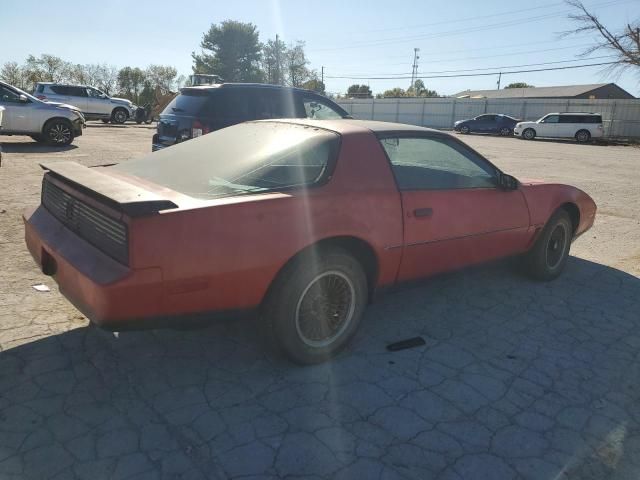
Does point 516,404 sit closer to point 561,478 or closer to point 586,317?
point 561,478

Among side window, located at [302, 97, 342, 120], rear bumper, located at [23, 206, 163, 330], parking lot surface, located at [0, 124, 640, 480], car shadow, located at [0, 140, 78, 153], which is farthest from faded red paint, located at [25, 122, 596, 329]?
car shadow, located at [0, 140, 78, 153]

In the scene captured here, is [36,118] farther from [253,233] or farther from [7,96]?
[253,233]

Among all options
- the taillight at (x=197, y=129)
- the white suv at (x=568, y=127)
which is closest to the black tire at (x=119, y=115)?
the taillight at (x=197, y=129)

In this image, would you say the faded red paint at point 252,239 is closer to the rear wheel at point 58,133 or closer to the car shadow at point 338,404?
the car shadow at point 338,404

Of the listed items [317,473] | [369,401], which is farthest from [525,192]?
[317,473]

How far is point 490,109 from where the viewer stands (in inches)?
1588

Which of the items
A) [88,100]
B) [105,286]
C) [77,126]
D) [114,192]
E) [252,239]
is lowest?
[105,286]

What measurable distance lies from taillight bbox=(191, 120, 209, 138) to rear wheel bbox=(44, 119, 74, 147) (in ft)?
24.3

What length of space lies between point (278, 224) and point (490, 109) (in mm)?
41471

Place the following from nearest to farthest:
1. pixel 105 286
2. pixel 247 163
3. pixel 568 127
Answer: pixel 105 286 < pixel 247 163 < pixel 568 127

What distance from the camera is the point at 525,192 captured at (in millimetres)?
4211

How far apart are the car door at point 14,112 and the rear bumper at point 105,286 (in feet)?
37.9

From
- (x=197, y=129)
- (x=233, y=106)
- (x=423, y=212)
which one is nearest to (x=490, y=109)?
(x=233, y=106)

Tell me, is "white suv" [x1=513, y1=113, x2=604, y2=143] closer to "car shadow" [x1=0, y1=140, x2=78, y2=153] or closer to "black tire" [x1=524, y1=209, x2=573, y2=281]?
"car shadow" [x1=0, y1=140, x2=78, y2=153]
